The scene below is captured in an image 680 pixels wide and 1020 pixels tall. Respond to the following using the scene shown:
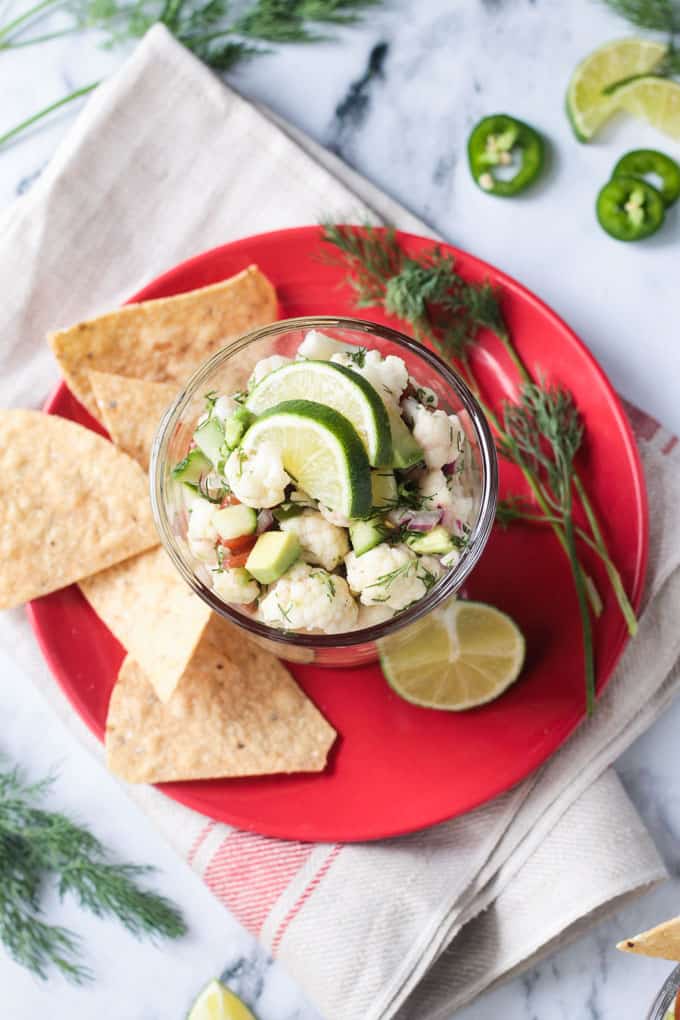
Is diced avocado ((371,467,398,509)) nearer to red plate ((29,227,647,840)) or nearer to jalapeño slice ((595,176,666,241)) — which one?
red plate ((29,227,647,840))

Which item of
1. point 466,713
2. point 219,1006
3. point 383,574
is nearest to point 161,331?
point 383,574

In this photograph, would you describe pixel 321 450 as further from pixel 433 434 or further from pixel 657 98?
pixel 657 98

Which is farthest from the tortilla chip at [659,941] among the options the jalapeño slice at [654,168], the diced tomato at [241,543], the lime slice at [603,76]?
the lime slice at [603,76]

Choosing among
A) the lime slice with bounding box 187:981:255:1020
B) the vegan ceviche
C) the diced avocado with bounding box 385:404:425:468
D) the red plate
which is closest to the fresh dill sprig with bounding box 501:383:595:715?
the red plate

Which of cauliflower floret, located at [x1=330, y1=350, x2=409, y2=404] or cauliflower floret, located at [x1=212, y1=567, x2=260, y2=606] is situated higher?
cauliflower floret, located at [x1=330, y1=350, x2=409, y2=404]

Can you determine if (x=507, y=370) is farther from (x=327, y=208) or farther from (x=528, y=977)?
(x=528, y=977)
